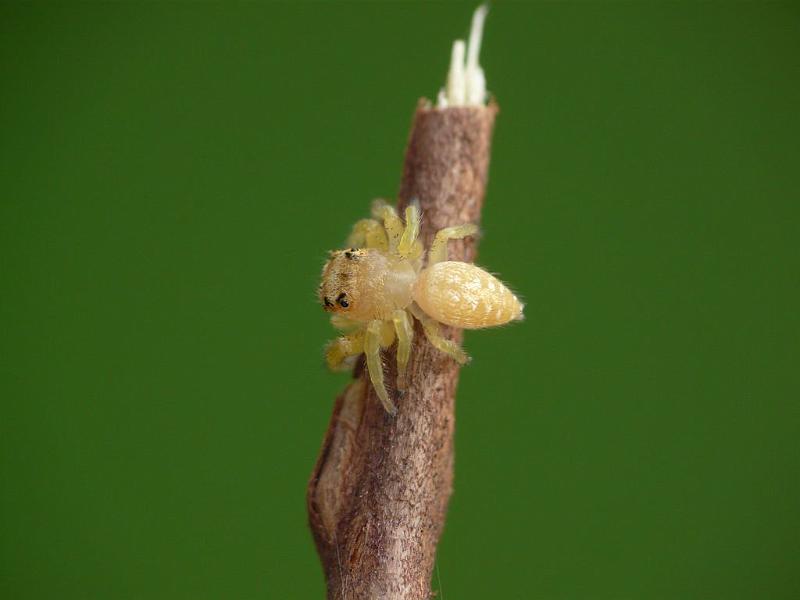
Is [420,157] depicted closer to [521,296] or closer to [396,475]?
[521,296]

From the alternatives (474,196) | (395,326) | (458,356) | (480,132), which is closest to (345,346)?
(395,326)

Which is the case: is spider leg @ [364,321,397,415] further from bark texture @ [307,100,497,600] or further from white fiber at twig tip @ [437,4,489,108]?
white fiber at twig tip @ [437,4,489,108]

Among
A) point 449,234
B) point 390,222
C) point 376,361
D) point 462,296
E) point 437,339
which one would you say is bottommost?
point 376,361

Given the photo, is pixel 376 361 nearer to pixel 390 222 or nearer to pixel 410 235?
pixel 410 235

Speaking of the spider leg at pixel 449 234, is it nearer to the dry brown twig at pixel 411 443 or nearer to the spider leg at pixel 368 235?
the dry brown twig at pixel 411 443

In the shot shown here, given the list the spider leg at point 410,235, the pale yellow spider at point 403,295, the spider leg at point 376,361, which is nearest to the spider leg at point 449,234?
the pale yellow spider at point 403,295

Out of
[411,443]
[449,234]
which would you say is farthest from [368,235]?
[411,443]
